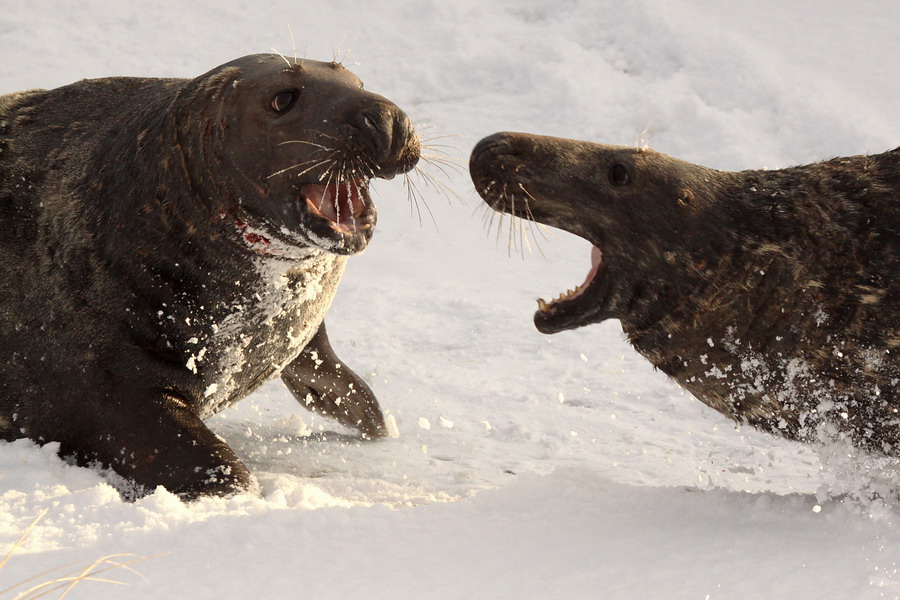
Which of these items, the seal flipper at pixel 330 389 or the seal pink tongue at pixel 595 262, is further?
the seal flipper at pixel 330 389

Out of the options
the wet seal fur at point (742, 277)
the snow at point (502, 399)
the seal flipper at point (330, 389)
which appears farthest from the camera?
the seal flipper at point (330, 389)

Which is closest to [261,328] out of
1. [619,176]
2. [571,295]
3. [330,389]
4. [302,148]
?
[302,148]

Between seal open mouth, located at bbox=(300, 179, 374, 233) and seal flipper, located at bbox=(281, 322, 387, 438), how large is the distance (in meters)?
1.41

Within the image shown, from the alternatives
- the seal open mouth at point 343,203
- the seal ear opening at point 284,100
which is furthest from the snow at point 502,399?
the seal ear opening at point 284,100

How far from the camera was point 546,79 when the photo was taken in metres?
11.5

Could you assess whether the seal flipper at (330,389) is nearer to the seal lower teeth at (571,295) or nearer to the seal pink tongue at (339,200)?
the seal pink tongue at (339,200)

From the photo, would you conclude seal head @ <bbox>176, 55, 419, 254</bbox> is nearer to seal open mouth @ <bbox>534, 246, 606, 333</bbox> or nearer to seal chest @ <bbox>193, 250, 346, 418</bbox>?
seal chest @ <bbox>193, 250, 346, 418</bbox>

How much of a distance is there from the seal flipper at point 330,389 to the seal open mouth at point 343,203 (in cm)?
141

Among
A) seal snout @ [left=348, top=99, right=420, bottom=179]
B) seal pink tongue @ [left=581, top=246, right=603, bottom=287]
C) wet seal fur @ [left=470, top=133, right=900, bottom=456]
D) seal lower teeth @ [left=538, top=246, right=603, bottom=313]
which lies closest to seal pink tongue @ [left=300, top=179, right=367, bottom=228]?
seal snout @ [left=348, top=99, right=420, bottom=179]

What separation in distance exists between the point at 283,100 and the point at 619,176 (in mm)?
1395

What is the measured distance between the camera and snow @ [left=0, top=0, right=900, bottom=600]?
3371mm

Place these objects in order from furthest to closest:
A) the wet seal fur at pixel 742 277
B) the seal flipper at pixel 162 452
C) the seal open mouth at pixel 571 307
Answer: the seal flipper at pixel 162 452 → the seal open mouth at pixel 571 307 → the wet seal fur at pixel 742 277

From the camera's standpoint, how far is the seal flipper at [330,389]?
5.95 metres

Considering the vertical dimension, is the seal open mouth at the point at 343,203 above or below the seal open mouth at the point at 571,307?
above
